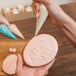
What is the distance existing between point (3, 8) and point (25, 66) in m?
0.67

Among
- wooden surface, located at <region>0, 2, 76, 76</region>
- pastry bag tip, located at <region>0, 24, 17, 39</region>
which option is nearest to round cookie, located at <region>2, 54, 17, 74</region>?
wooden surface, located at <region>0, 2, 76, 76</region>

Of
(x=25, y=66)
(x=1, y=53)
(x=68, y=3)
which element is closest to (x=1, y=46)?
(x=1, y=53)

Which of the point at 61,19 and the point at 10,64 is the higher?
the point at 61,19

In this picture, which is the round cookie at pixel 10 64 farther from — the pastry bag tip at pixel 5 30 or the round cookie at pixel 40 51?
the pastry bag tip at pixel 5 30

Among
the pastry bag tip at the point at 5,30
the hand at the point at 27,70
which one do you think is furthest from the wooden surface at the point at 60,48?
the hand at the point at 27,70

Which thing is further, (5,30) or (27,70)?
(5,30)

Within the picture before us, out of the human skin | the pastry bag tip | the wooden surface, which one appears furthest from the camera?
the pastry bag tip

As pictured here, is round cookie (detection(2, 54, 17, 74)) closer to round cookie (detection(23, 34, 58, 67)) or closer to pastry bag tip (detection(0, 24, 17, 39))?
round cookie (detection(23, 34, 58, 67))

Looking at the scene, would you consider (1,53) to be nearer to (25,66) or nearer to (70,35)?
(25,66)

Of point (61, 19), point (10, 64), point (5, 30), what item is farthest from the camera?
point (5, 30)

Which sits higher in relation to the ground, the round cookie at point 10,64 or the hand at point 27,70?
the hand at point 27,70

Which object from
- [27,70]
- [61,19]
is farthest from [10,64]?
[61,19]

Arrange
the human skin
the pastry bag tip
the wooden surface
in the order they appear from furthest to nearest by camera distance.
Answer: the pastry bag tip
the wooden surface
the human skin

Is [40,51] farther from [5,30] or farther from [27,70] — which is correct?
[5,30]
